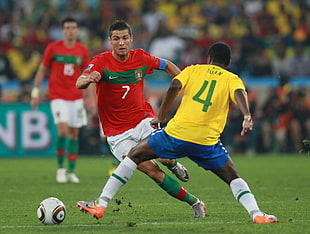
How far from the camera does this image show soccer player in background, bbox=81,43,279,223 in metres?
7.19

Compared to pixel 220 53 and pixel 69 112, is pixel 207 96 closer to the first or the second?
pixel 220 53

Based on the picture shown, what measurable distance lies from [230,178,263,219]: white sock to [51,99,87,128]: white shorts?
643 centimetres

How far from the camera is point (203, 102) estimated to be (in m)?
7.20

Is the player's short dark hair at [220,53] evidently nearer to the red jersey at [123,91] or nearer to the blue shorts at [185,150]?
the blue shorts at [185,150]

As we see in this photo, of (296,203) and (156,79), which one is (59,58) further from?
(156,79)

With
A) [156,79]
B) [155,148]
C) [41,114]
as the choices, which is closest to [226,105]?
[155,148]

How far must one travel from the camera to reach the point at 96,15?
982 inches

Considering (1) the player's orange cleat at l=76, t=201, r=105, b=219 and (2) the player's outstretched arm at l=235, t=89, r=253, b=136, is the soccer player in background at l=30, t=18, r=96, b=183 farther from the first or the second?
(2) the player's outstretched arm at l=235, t=89, r=253, b=136

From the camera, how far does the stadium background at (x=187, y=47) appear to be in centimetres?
2086

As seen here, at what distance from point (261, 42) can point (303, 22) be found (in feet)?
6.04

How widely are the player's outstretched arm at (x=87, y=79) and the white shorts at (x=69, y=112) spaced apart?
17.5 ft

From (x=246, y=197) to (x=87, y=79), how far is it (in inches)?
80.5

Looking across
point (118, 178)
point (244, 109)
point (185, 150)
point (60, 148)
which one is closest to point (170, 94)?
point (185, 150)

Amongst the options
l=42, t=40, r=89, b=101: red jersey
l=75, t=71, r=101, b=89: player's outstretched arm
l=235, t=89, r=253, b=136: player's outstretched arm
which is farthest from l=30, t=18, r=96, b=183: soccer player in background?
l=235, t=89, r=253, b=136: player's outstretched arm
